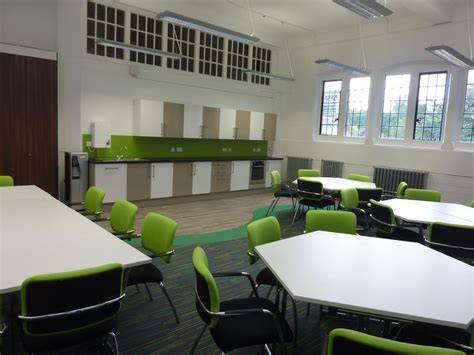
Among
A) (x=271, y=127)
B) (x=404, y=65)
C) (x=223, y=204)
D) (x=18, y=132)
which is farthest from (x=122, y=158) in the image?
(x=404, y=65)

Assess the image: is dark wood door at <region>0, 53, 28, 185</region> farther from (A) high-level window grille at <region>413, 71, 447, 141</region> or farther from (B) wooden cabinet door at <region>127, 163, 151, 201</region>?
(A) high-level window grille at <region>413, 71, 447, 141</region>

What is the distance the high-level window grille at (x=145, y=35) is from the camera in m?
7.08

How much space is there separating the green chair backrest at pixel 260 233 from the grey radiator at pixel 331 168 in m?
6.05

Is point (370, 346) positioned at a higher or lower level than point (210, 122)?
lower

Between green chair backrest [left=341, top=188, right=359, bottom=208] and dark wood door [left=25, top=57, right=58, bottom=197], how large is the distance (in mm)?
4877

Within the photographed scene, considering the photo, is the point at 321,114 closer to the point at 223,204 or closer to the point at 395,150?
the point at 395,150

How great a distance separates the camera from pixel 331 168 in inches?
346

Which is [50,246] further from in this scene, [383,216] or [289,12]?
[289,12]

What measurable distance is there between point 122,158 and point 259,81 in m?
4.35

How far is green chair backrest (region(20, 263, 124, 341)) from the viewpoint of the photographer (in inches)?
66.5

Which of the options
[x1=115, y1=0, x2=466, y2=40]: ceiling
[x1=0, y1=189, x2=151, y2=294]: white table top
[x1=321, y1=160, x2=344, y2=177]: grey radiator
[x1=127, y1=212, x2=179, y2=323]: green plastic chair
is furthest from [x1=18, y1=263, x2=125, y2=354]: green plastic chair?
[x1=321, y1=160, x2=344, y2=177]: grey radiator

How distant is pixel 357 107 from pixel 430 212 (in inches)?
199

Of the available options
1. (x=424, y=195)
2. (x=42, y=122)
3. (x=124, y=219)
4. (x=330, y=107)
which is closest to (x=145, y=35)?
(x=42, y=122)

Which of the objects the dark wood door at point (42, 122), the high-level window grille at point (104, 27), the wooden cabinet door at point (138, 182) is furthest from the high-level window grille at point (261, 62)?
the dark wood door at point (42, 122)
